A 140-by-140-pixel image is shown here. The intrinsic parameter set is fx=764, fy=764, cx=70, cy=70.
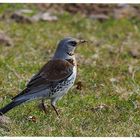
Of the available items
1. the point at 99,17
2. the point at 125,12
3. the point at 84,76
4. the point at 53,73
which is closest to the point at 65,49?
the point at 53,73

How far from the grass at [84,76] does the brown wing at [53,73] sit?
1.17 ft

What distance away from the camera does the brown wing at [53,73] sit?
7855 millimetres

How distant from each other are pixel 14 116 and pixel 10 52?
2.75 meters

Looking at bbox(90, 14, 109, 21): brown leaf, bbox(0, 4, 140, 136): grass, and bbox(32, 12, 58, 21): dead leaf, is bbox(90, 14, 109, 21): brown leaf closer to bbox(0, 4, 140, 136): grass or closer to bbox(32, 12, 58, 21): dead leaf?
bbox(0, 4, 140, 136): grass

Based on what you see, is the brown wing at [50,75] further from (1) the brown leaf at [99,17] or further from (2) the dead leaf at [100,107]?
(1) the brown leaf at [99,17]

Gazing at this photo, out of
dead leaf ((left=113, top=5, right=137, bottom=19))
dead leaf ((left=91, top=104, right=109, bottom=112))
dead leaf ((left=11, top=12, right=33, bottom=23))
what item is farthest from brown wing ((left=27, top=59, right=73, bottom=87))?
dead leaf ((left=113, top=5, right=137, bottom=19))

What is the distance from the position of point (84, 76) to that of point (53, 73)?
1.64m

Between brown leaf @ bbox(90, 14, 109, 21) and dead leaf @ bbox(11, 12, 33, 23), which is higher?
dead leaf @ bbox(11, 12, 33, 23)

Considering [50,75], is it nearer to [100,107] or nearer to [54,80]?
[54,80]

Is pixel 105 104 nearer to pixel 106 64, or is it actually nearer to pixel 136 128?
pixel 136 128

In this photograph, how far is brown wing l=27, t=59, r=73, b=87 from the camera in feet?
25.8

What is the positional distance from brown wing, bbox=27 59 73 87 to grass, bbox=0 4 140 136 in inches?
14.1

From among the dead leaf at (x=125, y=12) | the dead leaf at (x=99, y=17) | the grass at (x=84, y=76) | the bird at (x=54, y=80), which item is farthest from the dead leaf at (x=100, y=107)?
the dead leaf at (x=125, y=12)

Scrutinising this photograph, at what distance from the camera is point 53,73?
7.94m
